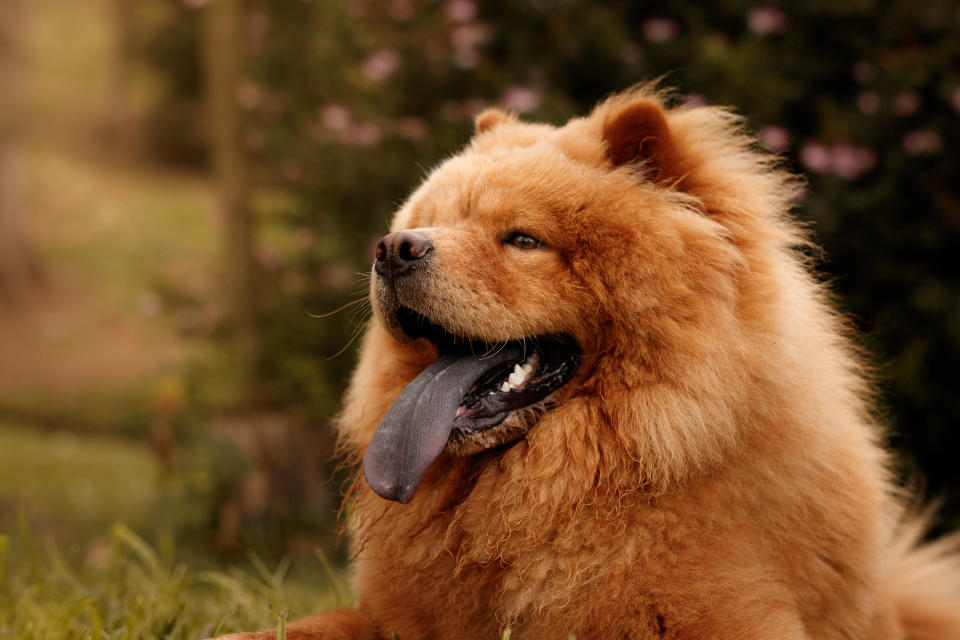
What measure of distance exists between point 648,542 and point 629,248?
0.85 m

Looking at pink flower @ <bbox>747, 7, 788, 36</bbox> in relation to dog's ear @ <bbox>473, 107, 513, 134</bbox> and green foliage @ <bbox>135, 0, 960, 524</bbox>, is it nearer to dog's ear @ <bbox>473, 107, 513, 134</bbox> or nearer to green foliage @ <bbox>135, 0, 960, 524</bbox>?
green foliage @ <bbox>135, 0, 960, 524</bbox>

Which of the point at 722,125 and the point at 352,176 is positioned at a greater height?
the point at 722,125

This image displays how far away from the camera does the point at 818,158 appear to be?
5.75 m

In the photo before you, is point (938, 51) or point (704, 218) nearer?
point (704, 218)

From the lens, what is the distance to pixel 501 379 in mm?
2719

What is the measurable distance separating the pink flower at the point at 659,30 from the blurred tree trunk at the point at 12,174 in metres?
9.21

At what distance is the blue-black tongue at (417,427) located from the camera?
2.54m

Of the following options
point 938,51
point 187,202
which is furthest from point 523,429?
point 187,202

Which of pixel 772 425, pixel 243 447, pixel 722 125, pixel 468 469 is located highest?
pixel 722 125

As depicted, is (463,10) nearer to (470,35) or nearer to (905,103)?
(470,35)

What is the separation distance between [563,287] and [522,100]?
326 centimetres

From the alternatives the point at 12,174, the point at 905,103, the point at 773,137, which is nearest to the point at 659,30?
the point at 773,137

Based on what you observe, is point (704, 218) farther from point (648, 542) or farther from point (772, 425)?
point (648, 542)

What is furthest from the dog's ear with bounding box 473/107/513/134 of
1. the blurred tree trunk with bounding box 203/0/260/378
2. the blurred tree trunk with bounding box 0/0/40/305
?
the blurred tree trunk with bounding box 0/0/40/305
